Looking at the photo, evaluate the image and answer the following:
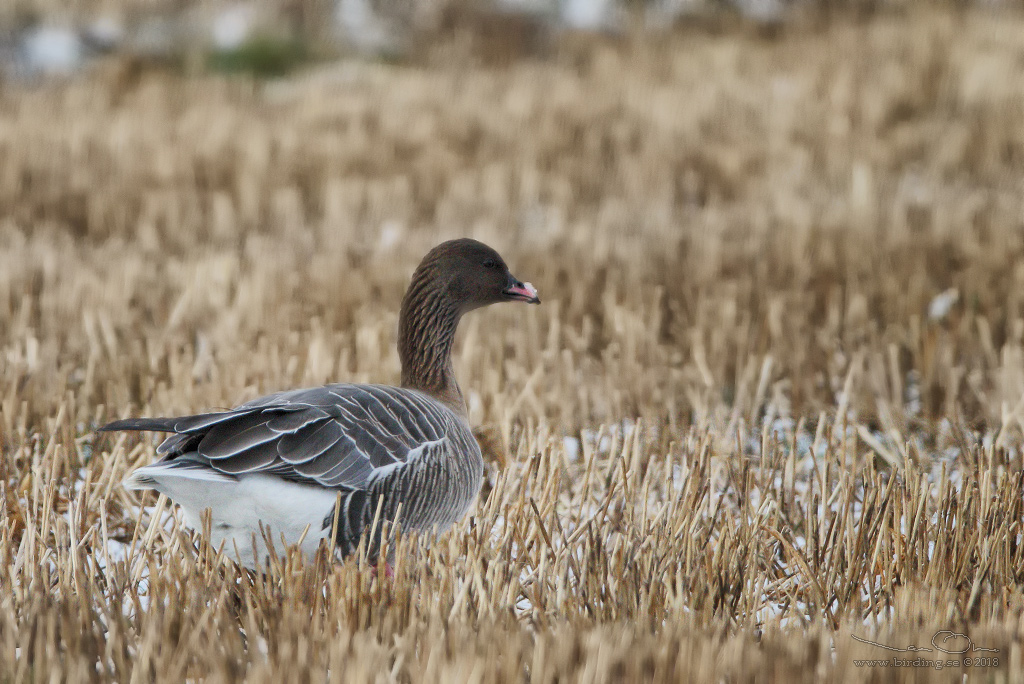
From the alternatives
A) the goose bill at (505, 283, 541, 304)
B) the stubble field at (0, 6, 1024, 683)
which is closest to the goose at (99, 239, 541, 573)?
the stubble field at (0, 6, 1024, 683)

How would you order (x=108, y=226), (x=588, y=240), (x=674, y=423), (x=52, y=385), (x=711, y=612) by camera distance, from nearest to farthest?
(x=711, y=612) → (x=674, y=423) → (x=52, y=385) → (x=588, y=240) → (x=108, y=226)

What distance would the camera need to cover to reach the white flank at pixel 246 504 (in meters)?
3.07

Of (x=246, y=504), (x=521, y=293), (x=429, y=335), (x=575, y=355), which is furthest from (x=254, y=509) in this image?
(x=575, y=355)

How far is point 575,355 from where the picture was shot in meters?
6.07

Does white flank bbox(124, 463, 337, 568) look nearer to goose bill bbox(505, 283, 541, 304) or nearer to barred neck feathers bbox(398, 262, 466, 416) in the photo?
barred neck feathers bbox(398, 262, 466, 416)

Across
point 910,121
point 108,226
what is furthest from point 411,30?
point 108,226

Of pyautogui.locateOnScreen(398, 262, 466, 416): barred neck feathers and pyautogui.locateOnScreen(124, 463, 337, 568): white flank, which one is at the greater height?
pyautogui.locateOnScreen(398, 262, 466, 416): barred neck feathers

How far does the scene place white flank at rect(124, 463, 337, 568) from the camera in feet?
10.1

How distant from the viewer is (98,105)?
13.8 m

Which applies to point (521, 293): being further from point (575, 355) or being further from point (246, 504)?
point (575, 355)

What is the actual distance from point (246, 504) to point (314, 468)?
219 mm

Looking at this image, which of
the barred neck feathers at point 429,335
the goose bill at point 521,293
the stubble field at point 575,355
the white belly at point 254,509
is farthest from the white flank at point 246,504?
the goose bill at point 521,293

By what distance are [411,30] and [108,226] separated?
11.1 meters

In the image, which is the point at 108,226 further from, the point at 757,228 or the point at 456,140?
the point at 757,228
